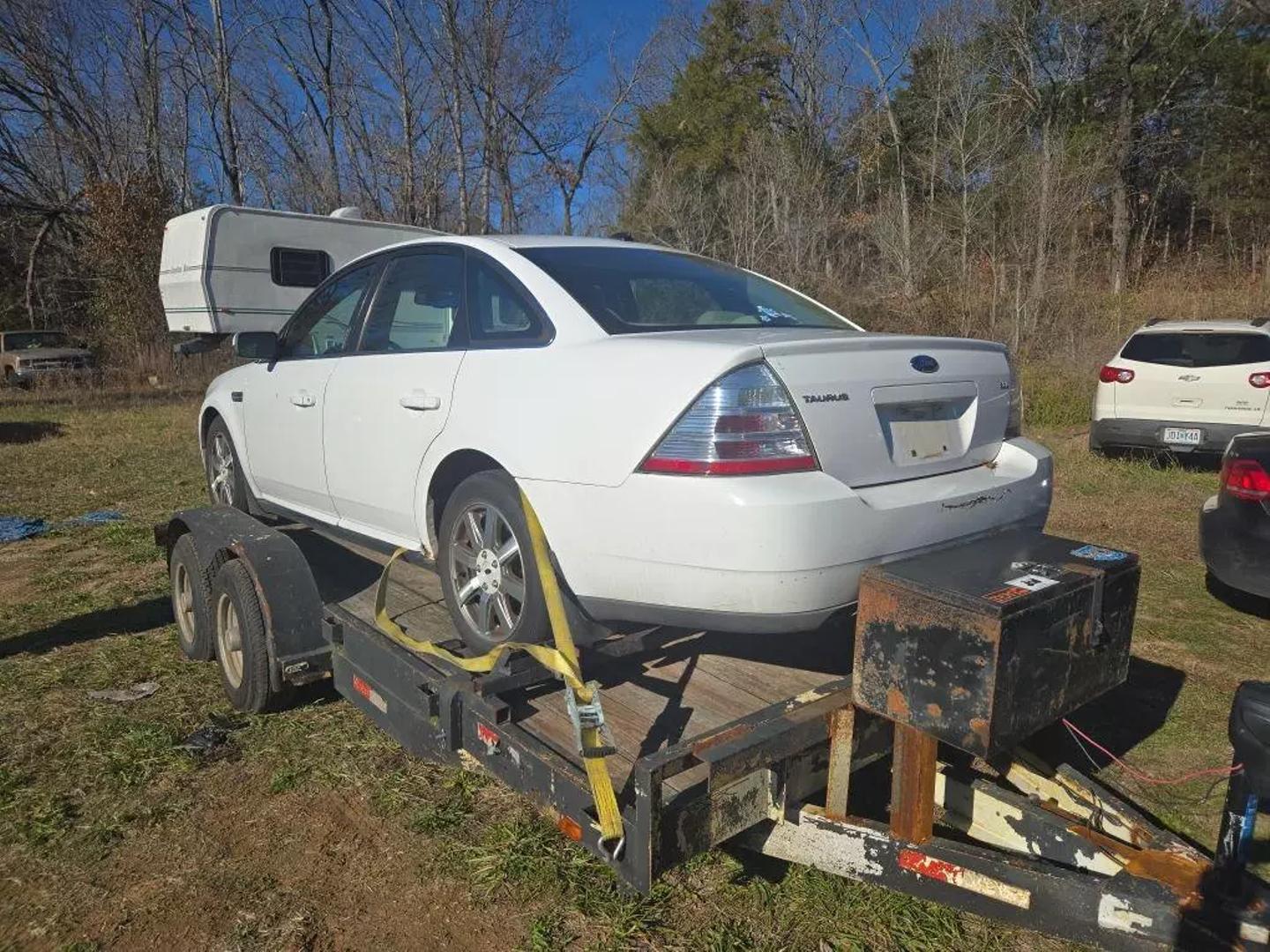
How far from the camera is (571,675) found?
237 centimetres

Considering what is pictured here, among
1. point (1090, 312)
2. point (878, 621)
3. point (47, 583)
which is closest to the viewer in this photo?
point (878, 621)

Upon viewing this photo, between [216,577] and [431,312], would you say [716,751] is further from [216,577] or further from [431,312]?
[216,577]

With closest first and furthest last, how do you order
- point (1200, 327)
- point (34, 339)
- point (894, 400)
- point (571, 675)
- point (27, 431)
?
point (571, 675), point (894, 400), point (1200, 327), point (27, 431), point (34, 339)

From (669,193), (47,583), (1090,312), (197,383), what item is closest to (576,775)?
(47,583)

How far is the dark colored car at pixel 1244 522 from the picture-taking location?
456 cm

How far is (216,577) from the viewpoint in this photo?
3.79 metres

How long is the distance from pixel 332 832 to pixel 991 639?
2.13 meters

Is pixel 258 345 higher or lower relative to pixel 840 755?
higher

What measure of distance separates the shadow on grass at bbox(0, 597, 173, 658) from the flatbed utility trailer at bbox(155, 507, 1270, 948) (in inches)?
69.4

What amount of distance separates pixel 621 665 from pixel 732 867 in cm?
81

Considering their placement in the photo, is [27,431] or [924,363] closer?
[924,363]

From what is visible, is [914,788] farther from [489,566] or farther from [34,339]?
[34,339]

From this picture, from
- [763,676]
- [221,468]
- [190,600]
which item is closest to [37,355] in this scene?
[221,468]

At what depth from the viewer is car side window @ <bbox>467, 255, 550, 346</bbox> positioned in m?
3.09
